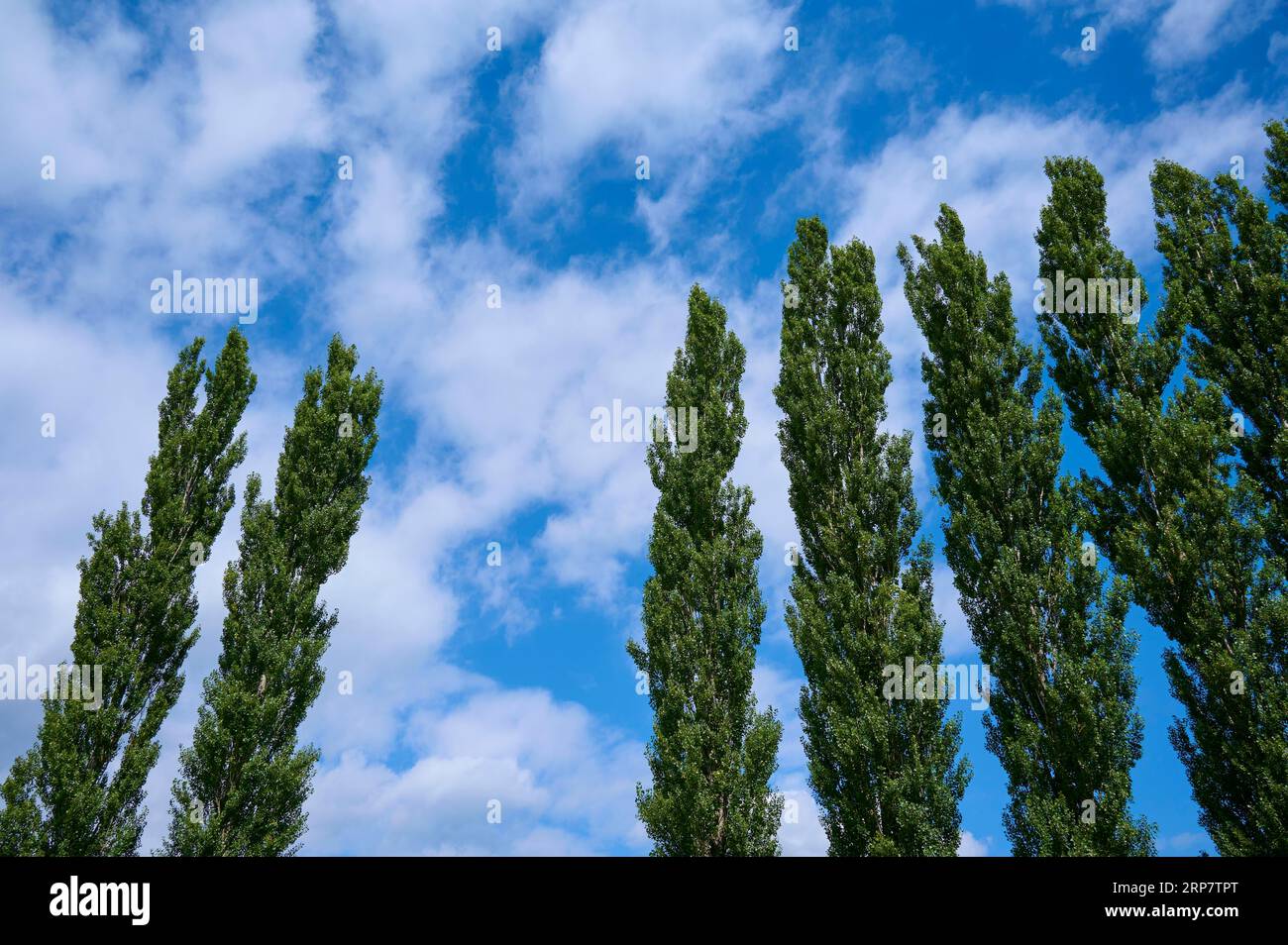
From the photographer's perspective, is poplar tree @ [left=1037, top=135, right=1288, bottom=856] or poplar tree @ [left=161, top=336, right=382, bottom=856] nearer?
poplar tree @ [left=1037, top=135, right=1288, bottom=856]

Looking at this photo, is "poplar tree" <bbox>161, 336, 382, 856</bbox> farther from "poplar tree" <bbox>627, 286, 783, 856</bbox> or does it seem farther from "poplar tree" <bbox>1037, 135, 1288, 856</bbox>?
"poplar tree" <bbox>1037, 135, 1288, 856</bbox>

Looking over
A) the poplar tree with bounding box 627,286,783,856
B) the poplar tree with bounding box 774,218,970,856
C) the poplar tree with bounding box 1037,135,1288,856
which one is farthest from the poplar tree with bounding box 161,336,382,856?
the poplar tree with bounding box 1037,135,1288,856

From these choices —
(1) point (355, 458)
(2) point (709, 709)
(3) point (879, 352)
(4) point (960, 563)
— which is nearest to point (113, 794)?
(1) point (355, 458)

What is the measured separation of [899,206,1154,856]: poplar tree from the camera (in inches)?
531

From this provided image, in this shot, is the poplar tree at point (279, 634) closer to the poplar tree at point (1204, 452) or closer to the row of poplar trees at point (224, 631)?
Answer: the row of poplar trees at point (224, 631)

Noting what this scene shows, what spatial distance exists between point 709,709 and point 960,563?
6.33 m

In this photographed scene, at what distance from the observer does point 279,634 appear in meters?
18.5

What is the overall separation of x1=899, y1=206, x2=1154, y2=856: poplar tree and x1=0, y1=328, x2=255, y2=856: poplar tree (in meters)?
18.5

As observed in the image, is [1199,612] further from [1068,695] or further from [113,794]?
[113,794]

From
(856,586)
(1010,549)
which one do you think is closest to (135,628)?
(856,586)

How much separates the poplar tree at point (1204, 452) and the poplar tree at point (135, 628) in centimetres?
2186

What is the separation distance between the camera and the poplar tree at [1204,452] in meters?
13.9

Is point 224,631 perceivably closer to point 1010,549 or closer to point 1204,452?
point 1010,549
